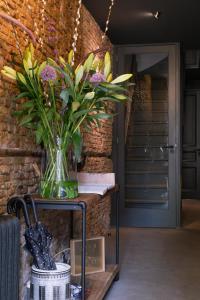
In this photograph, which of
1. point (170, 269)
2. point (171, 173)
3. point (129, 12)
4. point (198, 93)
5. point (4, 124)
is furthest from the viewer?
point (198, 93)

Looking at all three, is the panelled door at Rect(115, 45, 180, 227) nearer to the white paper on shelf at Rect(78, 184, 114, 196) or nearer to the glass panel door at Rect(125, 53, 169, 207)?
the glass panel door at Rect(125, 53, 169, 207)

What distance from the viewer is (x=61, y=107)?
2.65m

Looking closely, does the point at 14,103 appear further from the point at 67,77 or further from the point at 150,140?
the point at 150,140

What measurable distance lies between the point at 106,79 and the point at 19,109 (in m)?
0.57

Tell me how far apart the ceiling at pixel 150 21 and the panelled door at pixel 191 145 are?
3689 millimetres

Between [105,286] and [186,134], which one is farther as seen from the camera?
[186,134]

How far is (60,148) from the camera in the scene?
2.61 m

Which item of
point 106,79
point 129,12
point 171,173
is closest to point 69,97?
point 106,79

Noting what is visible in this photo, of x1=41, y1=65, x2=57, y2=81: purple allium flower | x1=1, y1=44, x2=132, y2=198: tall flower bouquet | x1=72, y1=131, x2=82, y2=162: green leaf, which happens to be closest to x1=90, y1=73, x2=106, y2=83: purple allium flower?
x1=1, y1=44, x2=132, y2=198: tall flower bouquet

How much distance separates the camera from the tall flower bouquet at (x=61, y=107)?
8.17 ft

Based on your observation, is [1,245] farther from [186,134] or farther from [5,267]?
[186,134]

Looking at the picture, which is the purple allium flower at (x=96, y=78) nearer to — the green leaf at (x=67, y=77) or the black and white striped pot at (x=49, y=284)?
the green leaf at (x=67, y=77)

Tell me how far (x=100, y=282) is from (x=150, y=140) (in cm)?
334

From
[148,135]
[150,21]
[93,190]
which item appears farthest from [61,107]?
[148,135]
